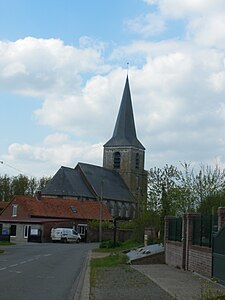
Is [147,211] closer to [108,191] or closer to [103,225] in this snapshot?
[103,225]

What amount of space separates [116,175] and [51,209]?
46.0 meters

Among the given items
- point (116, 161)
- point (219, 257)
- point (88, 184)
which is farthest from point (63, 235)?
point (116, 161)

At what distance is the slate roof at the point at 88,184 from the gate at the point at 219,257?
84.4m

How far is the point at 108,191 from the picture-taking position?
116688 millimetres

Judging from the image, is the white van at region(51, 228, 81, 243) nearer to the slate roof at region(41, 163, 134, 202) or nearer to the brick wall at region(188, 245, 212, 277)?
the slate roof at region(41, 163, 134, 202)

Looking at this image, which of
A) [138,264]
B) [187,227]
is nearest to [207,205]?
[138,264]

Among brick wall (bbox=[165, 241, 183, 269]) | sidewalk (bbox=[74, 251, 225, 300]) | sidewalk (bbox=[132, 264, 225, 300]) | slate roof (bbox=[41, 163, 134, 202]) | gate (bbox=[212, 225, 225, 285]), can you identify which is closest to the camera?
sidewalk (bbox=[74, 251, 225, 300])

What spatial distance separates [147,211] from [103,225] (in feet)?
115

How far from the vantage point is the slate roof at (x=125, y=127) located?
395ft

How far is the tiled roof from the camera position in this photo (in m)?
76.0

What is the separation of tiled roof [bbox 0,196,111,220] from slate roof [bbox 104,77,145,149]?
34.3 meters

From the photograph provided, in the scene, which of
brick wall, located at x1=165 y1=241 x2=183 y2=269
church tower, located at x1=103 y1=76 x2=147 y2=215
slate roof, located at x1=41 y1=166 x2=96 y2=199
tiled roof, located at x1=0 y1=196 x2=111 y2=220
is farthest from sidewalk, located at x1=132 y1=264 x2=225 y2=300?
church tower, located at x1=103 y1=76 x2=147 y2=215

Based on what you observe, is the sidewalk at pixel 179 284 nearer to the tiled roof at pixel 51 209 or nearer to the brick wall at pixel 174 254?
the brick wall at pixel 174 254

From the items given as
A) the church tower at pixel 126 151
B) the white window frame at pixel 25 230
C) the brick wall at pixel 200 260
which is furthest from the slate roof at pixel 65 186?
the brick wall at pixel 200 260
